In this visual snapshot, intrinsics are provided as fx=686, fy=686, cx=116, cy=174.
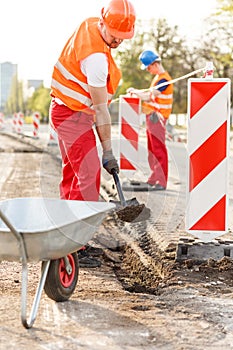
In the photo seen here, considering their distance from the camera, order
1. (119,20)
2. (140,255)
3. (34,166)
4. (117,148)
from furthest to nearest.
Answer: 1. (34,166)
2. (117,148)
3. (140,255)
4. (119,20)

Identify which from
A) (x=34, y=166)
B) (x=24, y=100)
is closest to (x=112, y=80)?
(x=34, y=166)

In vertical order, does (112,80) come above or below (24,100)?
above

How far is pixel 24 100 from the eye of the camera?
11238 cm

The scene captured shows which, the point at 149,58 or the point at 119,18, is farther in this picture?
the point at 149,58

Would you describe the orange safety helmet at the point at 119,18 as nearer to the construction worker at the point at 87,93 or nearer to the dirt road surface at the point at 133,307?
the construction worker at the point at 87,93

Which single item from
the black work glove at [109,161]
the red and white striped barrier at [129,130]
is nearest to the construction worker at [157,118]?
the red and white striped barrier at [129,130]

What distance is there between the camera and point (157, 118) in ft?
32.0

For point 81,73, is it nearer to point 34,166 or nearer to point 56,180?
point 56,180

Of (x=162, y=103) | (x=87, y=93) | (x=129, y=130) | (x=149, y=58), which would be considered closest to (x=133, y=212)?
(x=87, y=93)

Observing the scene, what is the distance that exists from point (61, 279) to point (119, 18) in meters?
2.00

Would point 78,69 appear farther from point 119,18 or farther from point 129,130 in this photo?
point 129,130

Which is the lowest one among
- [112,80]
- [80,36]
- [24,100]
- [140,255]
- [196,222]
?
[24,100]

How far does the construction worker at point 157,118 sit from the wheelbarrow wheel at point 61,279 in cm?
510

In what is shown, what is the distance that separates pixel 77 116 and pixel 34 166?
364 inches
